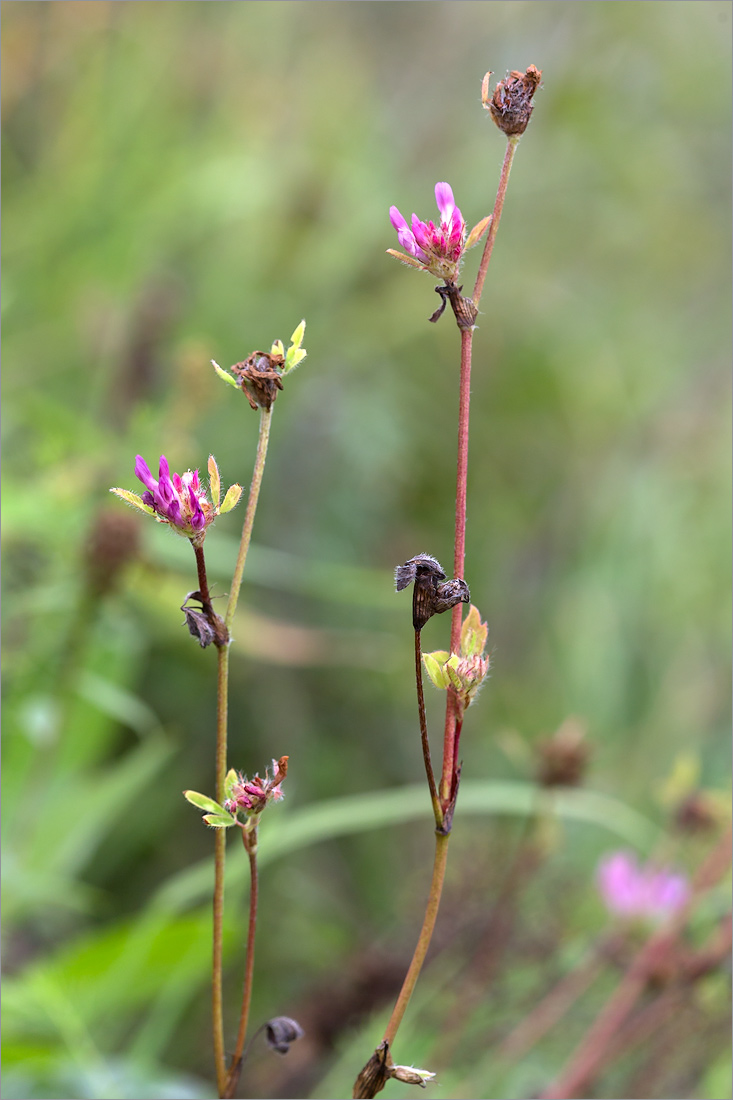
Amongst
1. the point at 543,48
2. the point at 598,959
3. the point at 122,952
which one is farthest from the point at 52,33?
the point at 598,959

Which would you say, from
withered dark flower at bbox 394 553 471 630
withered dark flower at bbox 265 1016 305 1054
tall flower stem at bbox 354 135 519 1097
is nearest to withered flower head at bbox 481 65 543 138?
tall flower stem at bbox 354 135 519 1097

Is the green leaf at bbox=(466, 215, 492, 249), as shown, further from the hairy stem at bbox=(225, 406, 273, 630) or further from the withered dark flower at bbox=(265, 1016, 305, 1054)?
the withered dark flower at bbox=(265, 1016, 305, 1054)

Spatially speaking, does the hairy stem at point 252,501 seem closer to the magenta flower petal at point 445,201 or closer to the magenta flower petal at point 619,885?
the magenta flower petal at point 445,201

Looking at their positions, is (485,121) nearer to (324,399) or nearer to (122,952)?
(324,399)

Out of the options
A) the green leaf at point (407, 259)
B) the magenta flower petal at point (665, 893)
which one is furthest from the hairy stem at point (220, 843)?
the magenta flower petal at point (665, 893)

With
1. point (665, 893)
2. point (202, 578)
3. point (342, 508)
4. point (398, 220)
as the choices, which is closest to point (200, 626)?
point (202, 578)

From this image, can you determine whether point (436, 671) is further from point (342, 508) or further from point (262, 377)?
point (342, 508)
